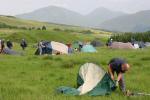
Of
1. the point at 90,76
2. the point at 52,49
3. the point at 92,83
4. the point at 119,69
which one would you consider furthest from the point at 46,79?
the point at 52,49

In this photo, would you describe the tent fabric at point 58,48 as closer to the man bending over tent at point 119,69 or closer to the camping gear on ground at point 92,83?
the camping gear on ground at point 92,83

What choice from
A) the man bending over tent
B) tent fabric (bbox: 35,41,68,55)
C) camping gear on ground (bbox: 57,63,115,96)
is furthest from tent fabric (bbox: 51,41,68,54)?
the man bending over tent

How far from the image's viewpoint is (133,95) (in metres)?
16.9

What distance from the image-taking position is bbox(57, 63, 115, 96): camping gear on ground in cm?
1758

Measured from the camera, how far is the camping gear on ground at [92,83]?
1758cm

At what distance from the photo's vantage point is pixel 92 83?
60.3 ft

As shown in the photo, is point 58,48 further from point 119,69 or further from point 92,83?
point 119,69

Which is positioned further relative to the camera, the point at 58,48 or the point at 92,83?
the point at 58,48

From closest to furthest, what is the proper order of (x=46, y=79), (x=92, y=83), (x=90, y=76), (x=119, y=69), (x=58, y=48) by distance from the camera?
(x=119, y=69) → (x=92, y=83) → (x=90, y=76) → (x=46, y=79) → (x=58, y=48)

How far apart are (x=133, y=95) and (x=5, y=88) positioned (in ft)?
18.0

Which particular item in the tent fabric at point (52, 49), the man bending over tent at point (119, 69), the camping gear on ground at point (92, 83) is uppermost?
the man bending over tent at point (119, 69)

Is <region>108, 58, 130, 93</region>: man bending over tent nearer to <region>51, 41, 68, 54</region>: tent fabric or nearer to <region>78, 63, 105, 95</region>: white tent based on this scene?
<region>78, 63, 105, 95</region>: white tent

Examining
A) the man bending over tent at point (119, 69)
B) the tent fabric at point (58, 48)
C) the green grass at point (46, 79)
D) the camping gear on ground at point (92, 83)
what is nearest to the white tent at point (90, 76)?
the camping gear on ground at point (92, 83)

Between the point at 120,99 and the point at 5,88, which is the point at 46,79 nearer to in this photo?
the point at 5,88
